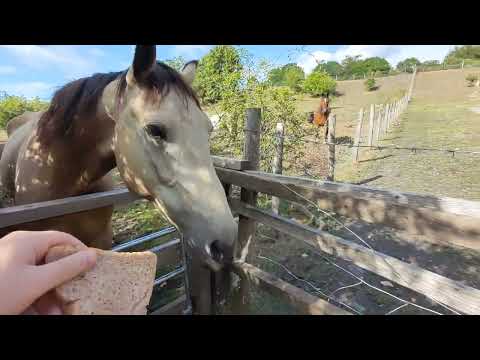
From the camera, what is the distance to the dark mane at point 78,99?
1828mm

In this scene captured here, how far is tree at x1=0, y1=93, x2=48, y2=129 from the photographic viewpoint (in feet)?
29.5

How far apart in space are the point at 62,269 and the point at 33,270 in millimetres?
57

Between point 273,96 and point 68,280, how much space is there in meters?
5.59

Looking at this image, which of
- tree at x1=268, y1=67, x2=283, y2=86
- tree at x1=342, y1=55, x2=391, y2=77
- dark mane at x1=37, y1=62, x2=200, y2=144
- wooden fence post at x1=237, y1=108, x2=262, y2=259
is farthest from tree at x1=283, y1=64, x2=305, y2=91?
tree at x1=342, y1=55, x2=391, y2=77

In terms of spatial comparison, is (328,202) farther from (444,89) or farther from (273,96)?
(444,89)

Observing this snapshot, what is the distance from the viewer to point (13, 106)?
9688mm

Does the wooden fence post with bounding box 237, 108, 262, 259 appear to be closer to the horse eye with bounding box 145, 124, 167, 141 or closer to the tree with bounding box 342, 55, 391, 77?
the horse eye with bounding box 145, 124, 167, 141

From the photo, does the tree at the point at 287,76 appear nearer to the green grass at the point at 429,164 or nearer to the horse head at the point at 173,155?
the green grass at the point at 429,164

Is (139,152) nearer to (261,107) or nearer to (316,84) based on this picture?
(261,107)

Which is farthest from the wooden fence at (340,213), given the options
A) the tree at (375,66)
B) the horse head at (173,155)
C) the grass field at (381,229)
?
the tree at (375,66)

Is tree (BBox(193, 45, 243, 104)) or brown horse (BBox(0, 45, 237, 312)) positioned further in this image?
tree (BBox(193, 45, 243, 104))

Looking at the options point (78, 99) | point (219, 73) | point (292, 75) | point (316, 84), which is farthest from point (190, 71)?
point (316, 84)

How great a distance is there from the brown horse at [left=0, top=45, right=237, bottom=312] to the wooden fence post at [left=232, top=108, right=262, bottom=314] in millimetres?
998
